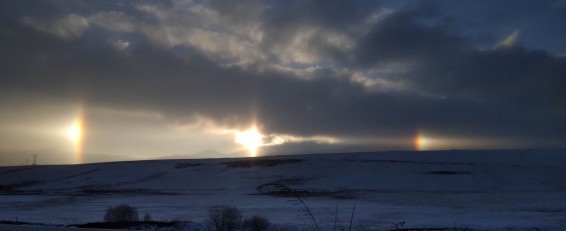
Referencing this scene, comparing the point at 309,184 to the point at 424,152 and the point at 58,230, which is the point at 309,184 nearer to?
the point at 424,152

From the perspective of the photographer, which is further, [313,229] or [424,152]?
[424,152]

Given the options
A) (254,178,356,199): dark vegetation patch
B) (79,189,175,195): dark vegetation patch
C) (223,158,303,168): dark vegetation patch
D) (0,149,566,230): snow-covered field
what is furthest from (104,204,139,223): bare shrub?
(223,158,303,168): dark vegetation patch

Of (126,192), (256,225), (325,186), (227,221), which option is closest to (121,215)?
(227,221)

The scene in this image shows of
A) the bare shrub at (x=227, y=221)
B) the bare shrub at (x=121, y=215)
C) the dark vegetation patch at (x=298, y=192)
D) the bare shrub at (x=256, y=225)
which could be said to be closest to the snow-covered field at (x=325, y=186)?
the dark vegetation patch at (x=298, y=192)

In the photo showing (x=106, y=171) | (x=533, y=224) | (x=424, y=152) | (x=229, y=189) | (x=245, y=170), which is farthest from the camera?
(x=424, y=152)

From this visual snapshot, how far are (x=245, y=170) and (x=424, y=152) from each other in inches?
1396

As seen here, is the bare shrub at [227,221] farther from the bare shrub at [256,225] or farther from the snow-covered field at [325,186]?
the snow-covered field at [325,186]

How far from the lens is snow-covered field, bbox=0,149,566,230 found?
33844 mm

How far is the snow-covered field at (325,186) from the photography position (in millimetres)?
33844

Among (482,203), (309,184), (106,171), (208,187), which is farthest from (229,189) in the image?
(106,171)

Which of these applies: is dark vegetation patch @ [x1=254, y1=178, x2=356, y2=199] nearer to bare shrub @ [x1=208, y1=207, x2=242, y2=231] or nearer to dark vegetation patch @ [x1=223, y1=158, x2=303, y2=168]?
dark vegetation patch @ [x1=223, y1=158, x2=303, y2=168]

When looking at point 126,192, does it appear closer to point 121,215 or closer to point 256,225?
point 121,215

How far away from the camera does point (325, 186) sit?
2254 inches

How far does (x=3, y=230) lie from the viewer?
6.64 meters
